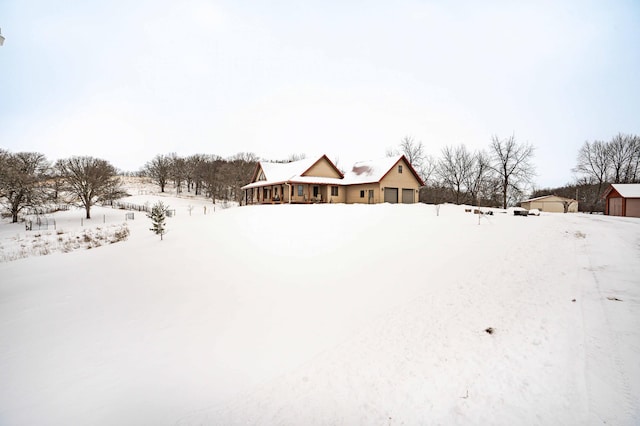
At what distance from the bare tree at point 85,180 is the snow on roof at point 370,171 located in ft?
100.0

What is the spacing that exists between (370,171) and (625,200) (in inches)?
984

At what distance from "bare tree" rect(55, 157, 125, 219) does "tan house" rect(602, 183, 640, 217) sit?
57.7 m

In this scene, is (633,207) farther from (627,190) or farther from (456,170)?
(456,170)

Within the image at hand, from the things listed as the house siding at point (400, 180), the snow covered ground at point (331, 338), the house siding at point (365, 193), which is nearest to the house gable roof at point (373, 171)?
the house siding at point (400, 180)

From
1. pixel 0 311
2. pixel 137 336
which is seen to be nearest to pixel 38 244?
pixel 0 311

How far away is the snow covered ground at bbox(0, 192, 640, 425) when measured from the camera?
414 centimetres

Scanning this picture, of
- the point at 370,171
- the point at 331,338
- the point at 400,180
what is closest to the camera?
the point at 331,338

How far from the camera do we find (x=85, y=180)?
32250mm

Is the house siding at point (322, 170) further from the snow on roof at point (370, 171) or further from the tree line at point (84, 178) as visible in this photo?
the tree line at point (84, 178)

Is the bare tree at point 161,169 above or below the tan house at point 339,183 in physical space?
above

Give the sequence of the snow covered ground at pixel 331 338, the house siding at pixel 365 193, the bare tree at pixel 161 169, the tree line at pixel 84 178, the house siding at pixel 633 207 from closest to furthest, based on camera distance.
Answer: the snow covered ground at pixel 331 338 < the tree line at pixel 84 178 < the house siding at pixel 633 207 < the house siding at pixel 365 193 < the bare tree at pixel 161 169

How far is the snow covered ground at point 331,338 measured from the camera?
4145mm

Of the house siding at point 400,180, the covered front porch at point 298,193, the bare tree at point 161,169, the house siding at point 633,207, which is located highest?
the bare tree at point 161,169

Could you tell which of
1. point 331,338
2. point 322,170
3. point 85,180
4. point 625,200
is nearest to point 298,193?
point 322,170
